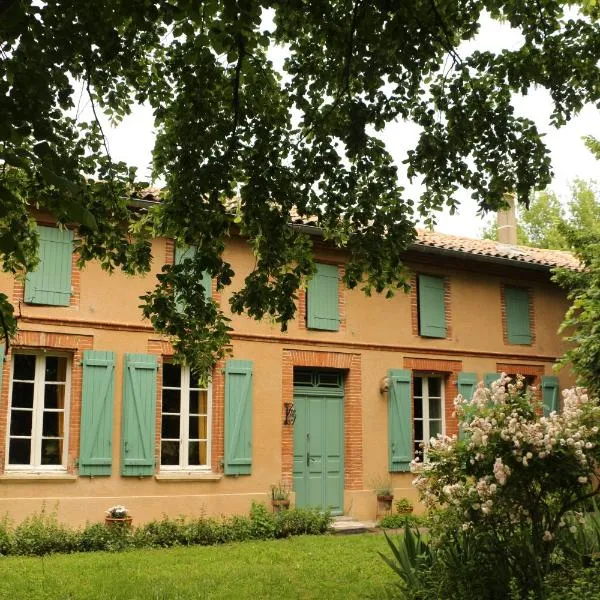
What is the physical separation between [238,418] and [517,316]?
22.1ft

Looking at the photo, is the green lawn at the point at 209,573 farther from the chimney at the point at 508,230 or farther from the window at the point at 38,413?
the chimney at the point at 508,230

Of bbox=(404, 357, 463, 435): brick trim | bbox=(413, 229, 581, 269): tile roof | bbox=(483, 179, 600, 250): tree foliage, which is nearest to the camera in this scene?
bbox=(413, 229, 581, 269): tile roof

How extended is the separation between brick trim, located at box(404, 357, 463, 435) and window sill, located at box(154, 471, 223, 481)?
450cm

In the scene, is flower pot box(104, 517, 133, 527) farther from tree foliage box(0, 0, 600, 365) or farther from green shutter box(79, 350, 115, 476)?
tree foliage box(0, 0, 600, 365)

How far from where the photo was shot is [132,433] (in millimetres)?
11805

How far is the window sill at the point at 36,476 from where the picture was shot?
35.8ft

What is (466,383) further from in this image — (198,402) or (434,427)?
(198,402)

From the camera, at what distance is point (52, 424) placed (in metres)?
11.6

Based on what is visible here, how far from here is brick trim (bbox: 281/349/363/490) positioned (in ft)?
43.5

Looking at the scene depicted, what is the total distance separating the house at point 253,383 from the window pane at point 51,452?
2 cm

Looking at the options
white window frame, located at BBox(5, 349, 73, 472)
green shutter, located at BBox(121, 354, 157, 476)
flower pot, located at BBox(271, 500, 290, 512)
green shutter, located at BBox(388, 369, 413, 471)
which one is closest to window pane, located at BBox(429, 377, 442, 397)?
green shutter, located at BBox(388, 369, 413, 471)

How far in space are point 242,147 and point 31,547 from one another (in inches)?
266

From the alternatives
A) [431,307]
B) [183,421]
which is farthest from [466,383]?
[183,421]

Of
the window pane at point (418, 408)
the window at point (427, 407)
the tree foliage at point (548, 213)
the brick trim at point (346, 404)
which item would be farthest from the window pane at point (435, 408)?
the tree foliage at point (548, 213)
